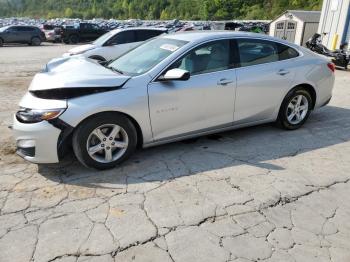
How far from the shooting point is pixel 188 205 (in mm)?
3402

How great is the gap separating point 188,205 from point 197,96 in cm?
150

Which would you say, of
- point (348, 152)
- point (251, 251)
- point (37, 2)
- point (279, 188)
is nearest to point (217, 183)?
point (279, 188)

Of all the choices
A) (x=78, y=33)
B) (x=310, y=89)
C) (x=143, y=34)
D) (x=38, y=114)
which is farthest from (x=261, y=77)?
(x=78, y=33)

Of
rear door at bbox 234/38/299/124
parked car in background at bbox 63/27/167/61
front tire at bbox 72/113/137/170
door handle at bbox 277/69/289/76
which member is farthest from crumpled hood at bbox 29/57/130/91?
parked car in background at bbox 63/27/167/61

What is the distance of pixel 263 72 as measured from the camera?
4832 mm

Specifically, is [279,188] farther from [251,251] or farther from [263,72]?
[263,72]

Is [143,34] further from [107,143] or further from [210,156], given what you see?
[107,143]

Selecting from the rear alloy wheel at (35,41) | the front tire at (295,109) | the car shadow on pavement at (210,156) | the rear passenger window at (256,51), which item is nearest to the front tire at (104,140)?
the car shadow on pavement at (210,156)

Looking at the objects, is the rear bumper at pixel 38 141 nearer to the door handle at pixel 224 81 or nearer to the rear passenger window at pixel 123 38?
the door handle at pixel 224 81

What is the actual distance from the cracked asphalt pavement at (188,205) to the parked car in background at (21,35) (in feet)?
70.0

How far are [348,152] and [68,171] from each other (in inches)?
146

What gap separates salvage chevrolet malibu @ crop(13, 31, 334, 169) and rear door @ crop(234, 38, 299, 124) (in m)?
0.01

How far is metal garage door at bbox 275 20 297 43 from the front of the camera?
2442cm

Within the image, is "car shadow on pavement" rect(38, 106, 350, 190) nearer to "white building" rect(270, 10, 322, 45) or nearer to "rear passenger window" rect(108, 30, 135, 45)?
"rear passenger window" rect(108, 30, 135, 45)
